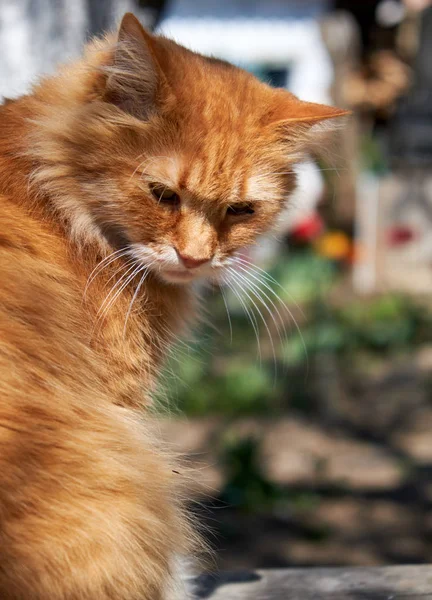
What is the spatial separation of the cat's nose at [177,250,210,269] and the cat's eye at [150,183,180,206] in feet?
0.40

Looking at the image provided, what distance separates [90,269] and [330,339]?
12.6 ft

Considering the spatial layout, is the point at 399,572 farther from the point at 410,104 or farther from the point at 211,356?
the point at 410,104

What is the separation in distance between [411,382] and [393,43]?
4092 mm

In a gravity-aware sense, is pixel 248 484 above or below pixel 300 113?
below

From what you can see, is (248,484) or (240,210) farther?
(248,484)

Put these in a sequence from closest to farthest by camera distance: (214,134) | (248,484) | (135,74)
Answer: (135,74) → (214,134) → (248,484)

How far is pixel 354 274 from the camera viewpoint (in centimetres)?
729

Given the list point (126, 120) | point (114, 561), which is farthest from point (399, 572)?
point (126, 120)

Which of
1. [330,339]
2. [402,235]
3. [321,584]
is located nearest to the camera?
[321,584]

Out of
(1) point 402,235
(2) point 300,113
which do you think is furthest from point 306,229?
(2) point 300,113

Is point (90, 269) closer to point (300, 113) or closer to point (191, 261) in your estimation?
point (191, 261)

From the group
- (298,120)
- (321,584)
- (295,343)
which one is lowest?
(321,584)

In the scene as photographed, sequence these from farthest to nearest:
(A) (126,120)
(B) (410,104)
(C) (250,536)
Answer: (B) (410,104) < (C) (250,536) < (A) (126,120)

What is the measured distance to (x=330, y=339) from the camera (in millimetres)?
5500
